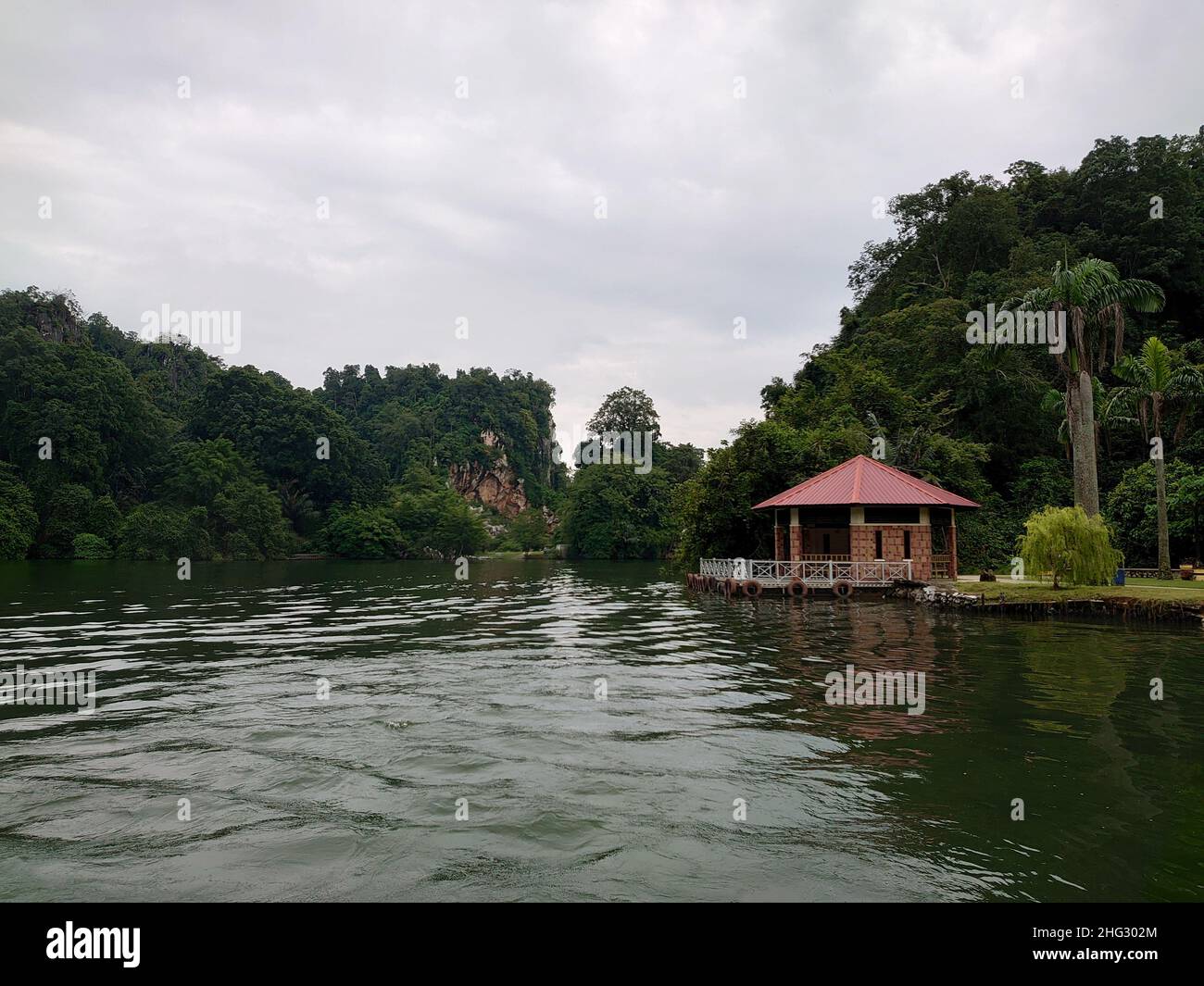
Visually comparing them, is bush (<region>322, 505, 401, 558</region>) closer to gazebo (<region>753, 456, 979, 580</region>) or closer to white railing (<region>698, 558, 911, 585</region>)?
gazebo (<region>753, 456, 979, 580</region>)

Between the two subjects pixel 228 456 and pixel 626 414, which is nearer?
pixel 228 456

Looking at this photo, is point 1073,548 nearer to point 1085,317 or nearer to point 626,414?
point 1085,317

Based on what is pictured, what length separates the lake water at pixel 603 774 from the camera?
18.9ft

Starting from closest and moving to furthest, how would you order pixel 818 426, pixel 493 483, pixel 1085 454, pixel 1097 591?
pixel 1097 591
pixel 1085 454
pixel 818 426
pixel 493 483

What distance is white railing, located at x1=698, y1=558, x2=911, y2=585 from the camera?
31.7 metres

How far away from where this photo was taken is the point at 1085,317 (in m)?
29.9

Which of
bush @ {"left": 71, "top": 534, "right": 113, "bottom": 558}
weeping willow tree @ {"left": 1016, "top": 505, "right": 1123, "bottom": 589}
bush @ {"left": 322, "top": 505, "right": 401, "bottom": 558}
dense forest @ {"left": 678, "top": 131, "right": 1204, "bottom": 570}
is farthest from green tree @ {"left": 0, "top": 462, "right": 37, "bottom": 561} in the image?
Answer: weeping willow tree @ {"left": 1016, "top": 505, "right": 1123, "bottom": 589}

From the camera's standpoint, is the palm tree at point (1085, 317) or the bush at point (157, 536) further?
the bush at point (157, 536)

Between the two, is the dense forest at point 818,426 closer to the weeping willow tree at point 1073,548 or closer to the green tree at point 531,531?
the green tree at point 531,531

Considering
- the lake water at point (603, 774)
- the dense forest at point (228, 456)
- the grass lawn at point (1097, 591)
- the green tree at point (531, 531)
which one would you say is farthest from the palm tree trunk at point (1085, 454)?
the green tree at point (531, 531)

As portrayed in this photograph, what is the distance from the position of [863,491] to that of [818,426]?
16.2 meters

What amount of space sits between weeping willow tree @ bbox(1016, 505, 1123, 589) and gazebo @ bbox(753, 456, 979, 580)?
265 inches

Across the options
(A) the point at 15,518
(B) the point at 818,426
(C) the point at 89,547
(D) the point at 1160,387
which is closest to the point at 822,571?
(D) the point at 1160,387

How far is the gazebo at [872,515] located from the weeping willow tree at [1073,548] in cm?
673
